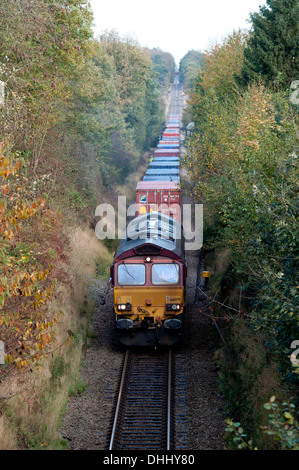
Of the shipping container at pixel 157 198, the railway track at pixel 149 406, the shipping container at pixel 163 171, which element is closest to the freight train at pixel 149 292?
the railway track at pixel 149 406

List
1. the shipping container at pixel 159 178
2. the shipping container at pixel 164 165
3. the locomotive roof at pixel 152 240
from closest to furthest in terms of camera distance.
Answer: the locomotive roof at pixel 152 240 → the shipping container at pixel 159 178 → the shipping container at pixel 164 165

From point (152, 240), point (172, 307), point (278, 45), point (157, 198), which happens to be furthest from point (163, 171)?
point (172, 307)

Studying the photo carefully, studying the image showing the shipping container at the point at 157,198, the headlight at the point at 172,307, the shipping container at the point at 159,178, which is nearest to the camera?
the headlight at the point at 172,307

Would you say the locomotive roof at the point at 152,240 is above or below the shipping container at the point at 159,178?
below

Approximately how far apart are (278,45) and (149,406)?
61.0 feet

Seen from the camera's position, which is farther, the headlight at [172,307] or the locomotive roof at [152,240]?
the locomotive roof at [152,240]

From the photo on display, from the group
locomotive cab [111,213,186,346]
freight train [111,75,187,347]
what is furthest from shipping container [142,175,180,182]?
locomotive cab [111,213,186,346]

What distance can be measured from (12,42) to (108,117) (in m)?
23.4

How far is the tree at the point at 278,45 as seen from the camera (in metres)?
22.6

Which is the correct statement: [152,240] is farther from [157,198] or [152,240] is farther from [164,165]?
[164,165]

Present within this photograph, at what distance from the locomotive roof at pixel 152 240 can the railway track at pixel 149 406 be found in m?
2.85

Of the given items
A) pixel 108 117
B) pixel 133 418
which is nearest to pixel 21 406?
pixel 133 418

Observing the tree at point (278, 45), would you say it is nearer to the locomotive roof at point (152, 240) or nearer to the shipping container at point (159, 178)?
the shipping container at point (159, 178)
